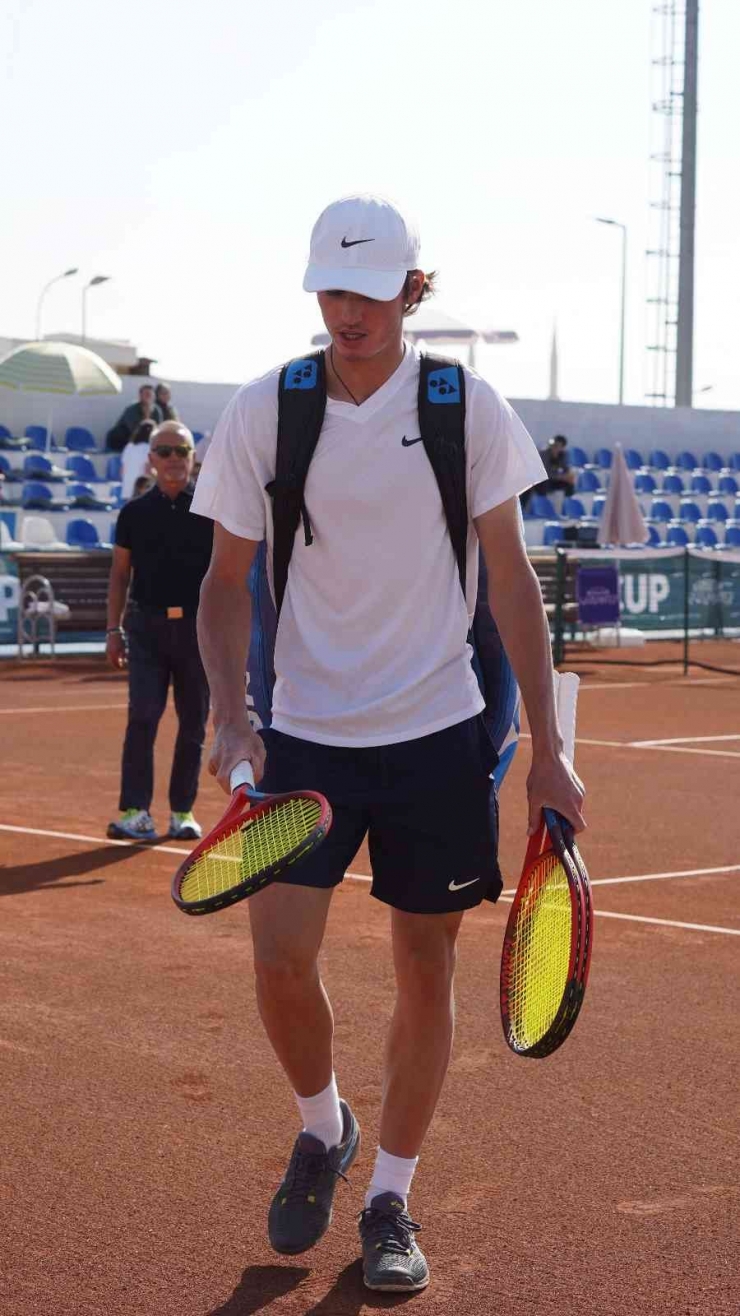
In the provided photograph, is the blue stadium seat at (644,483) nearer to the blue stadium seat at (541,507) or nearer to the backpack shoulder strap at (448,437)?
the blue stadium seat at (541,507)

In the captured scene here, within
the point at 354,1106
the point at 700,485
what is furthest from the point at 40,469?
the point at 354,1106

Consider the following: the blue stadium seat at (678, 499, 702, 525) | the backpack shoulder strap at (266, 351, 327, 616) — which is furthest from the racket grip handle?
the blue stadium seat at (678, 499, 702, 525)

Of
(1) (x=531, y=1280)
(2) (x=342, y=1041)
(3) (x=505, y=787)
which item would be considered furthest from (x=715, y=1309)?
(3) (x=505, y=787)

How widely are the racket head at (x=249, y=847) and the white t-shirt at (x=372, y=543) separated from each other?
0.95ft

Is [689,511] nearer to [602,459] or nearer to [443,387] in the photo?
[602,459]

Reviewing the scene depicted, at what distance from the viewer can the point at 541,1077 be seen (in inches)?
217

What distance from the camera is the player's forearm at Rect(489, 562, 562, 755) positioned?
396 centimetres

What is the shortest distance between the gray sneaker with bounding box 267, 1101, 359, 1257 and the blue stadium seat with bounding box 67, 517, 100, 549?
868 inches

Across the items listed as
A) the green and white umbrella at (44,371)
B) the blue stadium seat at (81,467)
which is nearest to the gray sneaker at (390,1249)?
the green and white umbrella at (44,371)

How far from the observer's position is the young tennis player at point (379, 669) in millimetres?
3850

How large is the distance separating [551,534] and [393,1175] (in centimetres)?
2753

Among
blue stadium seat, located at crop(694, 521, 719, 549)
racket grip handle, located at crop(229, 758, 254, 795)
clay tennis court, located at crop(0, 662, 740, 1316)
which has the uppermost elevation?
racket grip handle, located at crop(229, 758, 254, 795)

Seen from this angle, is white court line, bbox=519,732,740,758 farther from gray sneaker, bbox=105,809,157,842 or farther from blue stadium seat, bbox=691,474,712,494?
blue stadium seat, bbox=691,474,712,494

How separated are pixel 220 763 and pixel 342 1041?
2192 mm
